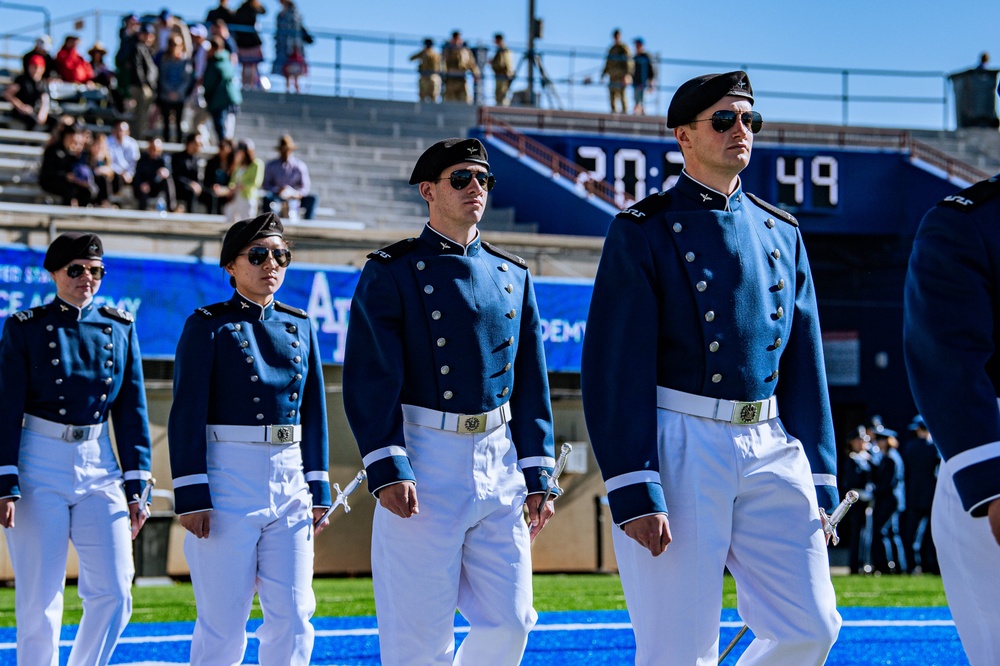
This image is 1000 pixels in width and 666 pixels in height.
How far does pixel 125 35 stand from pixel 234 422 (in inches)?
593

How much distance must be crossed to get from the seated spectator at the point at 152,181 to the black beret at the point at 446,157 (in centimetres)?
1235

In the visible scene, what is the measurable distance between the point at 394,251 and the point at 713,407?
1.74 metres

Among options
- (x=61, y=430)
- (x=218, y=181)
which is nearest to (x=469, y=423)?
(x=61, y=430)

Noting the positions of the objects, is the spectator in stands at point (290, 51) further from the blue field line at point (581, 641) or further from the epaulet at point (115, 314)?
the epaulet at point (115, 314)

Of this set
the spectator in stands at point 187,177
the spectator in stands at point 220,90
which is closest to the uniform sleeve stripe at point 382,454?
the spectator in stands at point 187,177

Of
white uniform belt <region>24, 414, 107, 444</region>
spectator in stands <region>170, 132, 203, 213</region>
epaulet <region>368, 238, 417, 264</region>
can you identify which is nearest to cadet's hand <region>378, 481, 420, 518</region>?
epaulet <region>368, 238, 417, 264</region>

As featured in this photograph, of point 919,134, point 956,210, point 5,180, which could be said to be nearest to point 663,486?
point 956,210

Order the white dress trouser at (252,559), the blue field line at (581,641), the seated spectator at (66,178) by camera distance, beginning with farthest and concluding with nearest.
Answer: the seated spectator at (66,178) < the blue field line at (581,641) < the white dress trouser at (252,559)

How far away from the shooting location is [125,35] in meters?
20.7

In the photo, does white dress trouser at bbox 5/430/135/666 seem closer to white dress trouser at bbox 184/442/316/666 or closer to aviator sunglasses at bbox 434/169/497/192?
white dress trouser at bbox 184/442/316/666

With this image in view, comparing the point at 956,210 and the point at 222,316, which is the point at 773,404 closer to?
the point at 956,210

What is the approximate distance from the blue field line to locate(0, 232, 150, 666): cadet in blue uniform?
5.32 feet

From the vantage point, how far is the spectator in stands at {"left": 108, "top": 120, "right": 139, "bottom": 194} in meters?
18.0

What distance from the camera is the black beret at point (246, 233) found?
7.01 metres
